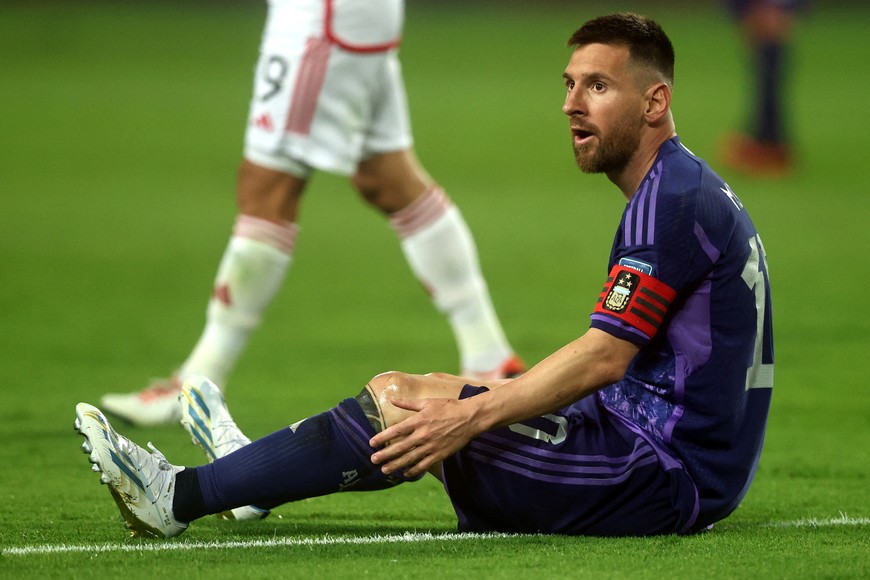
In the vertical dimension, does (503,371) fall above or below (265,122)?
below

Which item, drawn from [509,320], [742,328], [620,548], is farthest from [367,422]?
[509,320]

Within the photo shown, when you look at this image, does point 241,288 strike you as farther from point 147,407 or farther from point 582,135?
point 582,135

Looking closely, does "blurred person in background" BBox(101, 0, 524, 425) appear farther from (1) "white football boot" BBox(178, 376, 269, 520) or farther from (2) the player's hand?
(2) the player's hand

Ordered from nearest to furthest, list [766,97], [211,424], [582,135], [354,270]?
[582,135] → [211,424] → [354,270] → [766,97]

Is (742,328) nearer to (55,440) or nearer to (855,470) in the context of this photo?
(855,470)

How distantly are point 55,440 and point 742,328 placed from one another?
2.47 metres

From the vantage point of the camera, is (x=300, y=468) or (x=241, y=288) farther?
(x=241, y=288)

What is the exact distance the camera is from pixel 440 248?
5738 millimetres

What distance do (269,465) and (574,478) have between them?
68cm

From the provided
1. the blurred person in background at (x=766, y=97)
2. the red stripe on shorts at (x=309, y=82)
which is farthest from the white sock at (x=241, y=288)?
the blurred person in background at (x=766, y=97)

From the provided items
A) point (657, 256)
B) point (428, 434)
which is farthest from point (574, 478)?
point (657, 256)

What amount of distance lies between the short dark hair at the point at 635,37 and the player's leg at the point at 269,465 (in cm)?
85

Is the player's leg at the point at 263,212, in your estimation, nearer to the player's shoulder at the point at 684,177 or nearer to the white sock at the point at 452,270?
the white sock at the point at 452,270

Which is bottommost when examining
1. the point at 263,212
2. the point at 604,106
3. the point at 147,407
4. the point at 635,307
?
the point at 147,407
